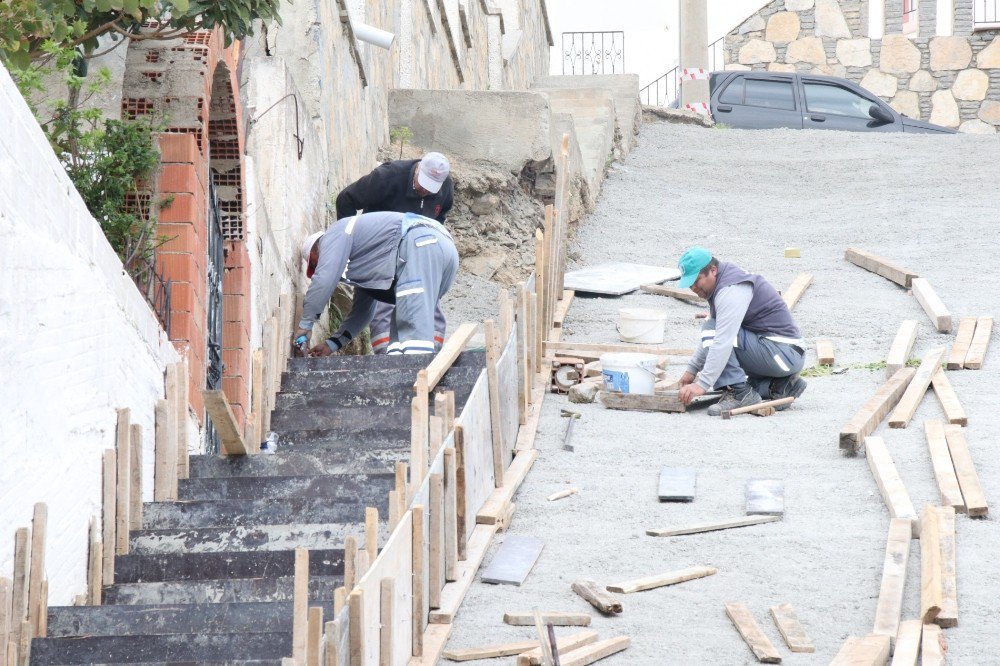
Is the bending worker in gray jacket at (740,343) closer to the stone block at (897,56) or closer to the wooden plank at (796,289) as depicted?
the wooden plank at (796,289)

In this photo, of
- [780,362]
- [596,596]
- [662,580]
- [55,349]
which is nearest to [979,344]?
[780,362]

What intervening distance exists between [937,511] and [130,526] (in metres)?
3.50

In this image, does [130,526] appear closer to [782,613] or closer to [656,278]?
[782,613]

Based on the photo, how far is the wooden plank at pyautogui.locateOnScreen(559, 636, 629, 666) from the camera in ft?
16.0

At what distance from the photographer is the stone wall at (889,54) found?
2459 centimetres

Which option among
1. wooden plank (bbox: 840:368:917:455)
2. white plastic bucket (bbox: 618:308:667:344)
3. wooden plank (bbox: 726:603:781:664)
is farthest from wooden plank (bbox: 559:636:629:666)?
white plastic bucket (bbox: 618:308:667:344)

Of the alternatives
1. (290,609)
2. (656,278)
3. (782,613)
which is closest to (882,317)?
(656,278)

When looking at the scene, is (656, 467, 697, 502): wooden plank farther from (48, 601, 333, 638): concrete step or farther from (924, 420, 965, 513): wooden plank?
(48, 601, 333, 638): concrete step

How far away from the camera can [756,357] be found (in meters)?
8.47

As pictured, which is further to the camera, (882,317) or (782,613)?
(882,317)

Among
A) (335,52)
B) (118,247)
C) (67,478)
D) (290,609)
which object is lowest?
(290,609)

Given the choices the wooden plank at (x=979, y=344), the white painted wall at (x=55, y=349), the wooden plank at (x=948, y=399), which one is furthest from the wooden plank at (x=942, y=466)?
the white painted wall at (x=55, y=349)

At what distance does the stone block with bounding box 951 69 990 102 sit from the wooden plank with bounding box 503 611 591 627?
855 inches

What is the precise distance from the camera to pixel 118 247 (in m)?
6.13
